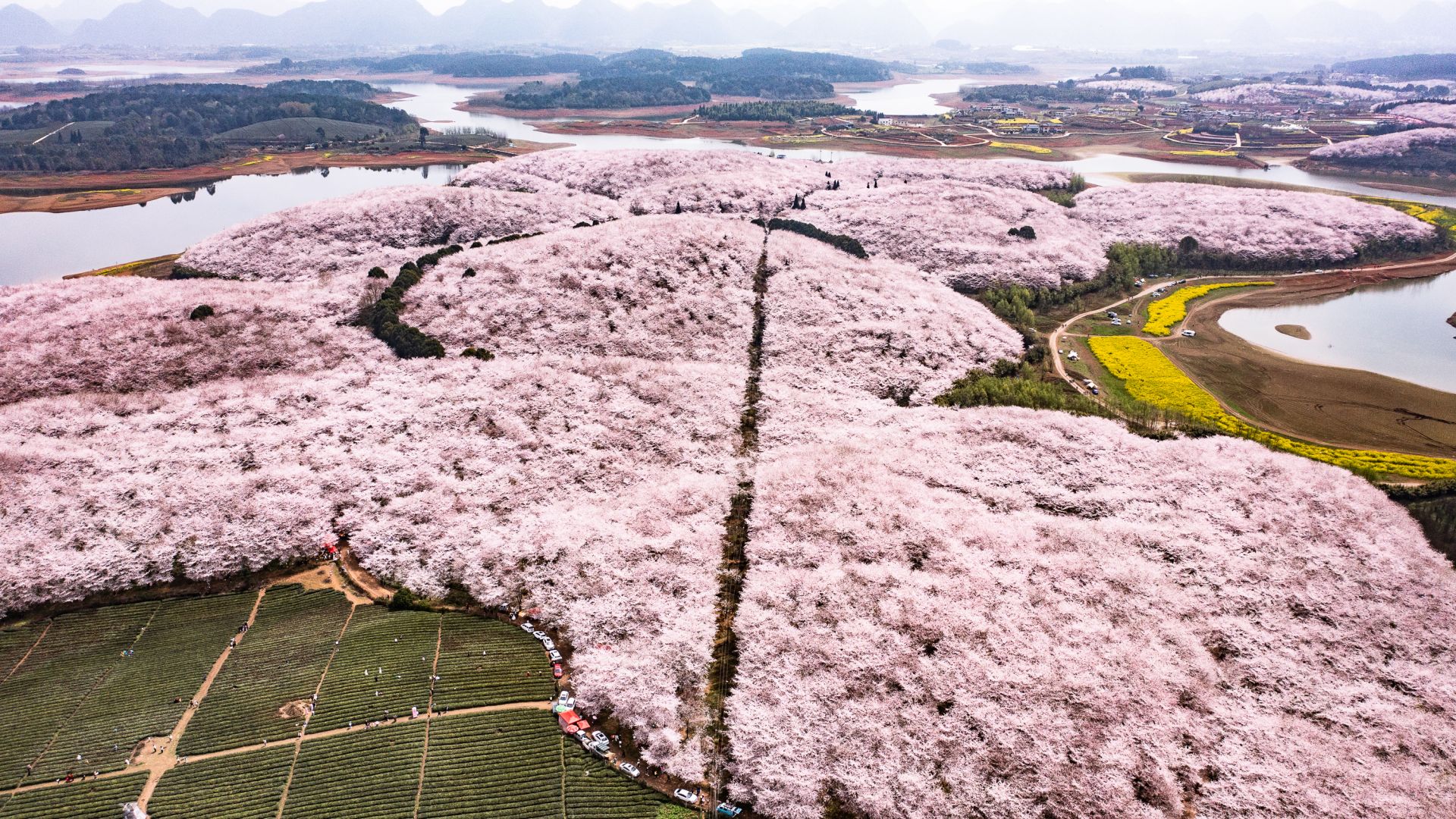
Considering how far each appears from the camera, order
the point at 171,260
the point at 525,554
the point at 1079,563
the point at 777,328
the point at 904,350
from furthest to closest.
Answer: the point at 171,260
the point at 777,328
the point at 904,350
the point at 525,554
the point at 1079,563

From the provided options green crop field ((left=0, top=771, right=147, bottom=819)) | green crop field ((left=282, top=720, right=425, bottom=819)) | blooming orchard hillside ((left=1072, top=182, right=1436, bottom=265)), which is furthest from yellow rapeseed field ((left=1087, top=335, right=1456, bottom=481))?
green crop field ((left=0, top=771, right=147, bottom=819))

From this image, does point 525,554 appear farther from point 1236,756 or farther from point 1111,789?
point 1236,756

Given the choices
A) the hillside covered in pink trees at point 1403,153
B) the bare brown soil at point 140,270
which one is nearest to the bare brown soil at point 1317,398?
→ the hillside covered in pink trees at point 1403,153

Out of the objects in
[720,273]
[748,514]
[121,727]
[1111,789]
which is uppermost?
[720,273]

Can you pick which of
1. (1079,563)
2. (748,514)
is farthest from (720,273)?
→ (1079,563)

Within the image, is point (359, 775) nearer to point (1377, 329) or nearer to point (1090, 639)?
point (1090, 639)

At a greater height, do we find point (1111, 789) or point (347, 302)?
point (347, 302)

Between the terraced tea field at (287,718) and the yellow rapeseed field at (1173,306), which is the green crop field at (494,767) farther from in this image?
the yellow rapeseed field at (1173,306)
